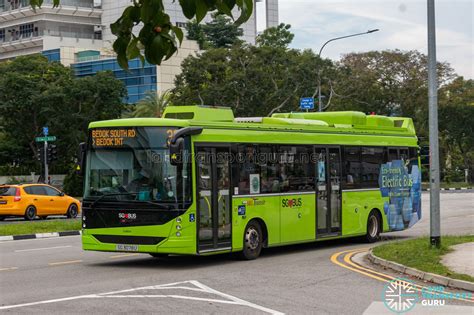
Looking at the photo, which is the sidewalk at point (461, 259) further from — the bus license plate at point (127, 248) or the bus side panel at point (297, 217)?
the bus license plate at point (127, 248)

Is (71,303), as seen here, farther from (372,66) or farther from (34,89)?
(372,66)

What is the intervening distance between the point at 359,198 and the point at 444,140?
191ft

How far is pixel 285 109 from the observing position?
53906 mm

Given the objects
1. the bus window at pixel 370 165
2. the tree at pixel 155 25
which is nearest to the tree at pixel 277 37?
the bus window at pixel 370 165

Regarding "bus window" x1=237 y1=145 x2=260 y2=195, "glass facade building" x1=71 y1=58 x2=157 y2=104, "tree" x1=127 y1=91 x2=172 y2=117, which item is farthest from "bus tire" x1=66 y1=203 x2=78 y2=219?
"glass facade building" x1=71 y1=58 x2=157 y2=104

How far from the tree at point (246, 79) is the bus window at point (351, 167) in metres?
31.3

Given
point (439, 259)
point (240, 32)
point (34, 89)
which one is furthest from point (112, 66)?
point (439, 259)

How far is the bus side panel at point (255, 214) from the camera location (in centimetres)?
1527

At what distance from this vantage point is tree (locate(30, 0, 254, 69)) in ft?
13.0

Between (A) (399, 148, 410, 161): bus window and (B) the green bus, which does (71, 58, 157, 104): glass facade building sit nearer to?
(A) (399, 148, 410, 161): bus window

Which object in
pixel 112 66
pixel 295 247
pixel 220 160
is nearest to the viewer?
→ pixel 220 160

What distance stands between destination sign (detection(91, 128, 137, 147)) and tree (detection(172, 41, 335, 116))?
35.2 m

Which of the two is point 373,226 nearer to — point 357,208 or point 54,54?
point 357,208

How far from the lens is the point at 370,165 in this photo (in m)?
20.0
